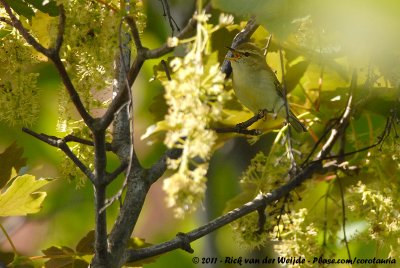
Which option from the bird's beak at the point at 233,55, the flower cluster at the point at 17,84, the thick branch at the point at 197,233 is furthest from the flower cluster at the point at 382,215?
the flower cluster at the point at 17,84

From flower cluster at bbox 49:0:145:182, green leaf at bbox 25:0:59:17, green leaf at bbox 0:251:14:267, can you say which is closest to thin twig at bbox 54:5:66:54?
flower cluster at bbox 49:0:145:182

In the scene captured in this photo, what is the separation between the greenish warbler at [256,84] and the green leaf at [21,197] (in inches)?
18.7

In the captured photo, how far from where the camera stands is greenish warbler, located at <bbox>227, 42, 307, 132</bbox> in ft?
4.65

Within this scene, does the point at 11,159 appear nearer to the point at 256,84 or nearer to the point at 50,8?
the point at 50,8

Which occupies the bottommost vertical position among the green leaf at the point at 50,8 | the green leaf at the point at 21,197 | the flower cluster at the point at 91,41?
the green leaf at the point at 21,197

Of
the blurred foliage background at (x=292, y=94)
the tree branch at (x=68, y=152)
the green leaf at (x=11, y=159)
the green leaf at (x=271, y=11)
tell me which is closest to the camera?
the blurred foliage background at (x=292, y=94)

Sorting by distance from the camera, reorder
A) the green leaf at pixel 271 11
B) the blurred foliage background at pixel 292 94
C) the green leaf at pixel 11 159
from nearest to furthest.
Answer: the blurred foliage background at pixel 292 94, the green leaf at pixel 271 11, the green leaf at pixel 11 159

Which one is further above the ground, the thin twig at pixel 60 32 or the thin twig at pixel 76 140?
the thin twig at pixel 60 32

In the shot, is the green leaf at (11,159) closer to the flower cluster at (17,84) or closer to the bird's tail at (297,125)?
the flower cluster at (17,84)

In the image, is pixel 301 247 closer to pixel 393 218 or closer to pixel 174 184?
pixel 393 218

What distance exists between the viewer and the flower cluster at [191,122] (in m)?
0.58

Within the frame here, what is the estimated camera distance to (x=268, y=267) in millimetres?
2125

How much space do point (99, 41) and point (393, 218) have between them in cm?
62

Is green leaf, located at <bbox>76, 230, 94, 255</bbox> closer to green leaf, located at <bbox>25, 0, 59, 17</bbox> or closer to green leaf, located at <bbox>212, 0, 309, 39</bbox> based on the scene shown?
green leaf, located at <bbox>25, 0, 59, 17</bbox>
